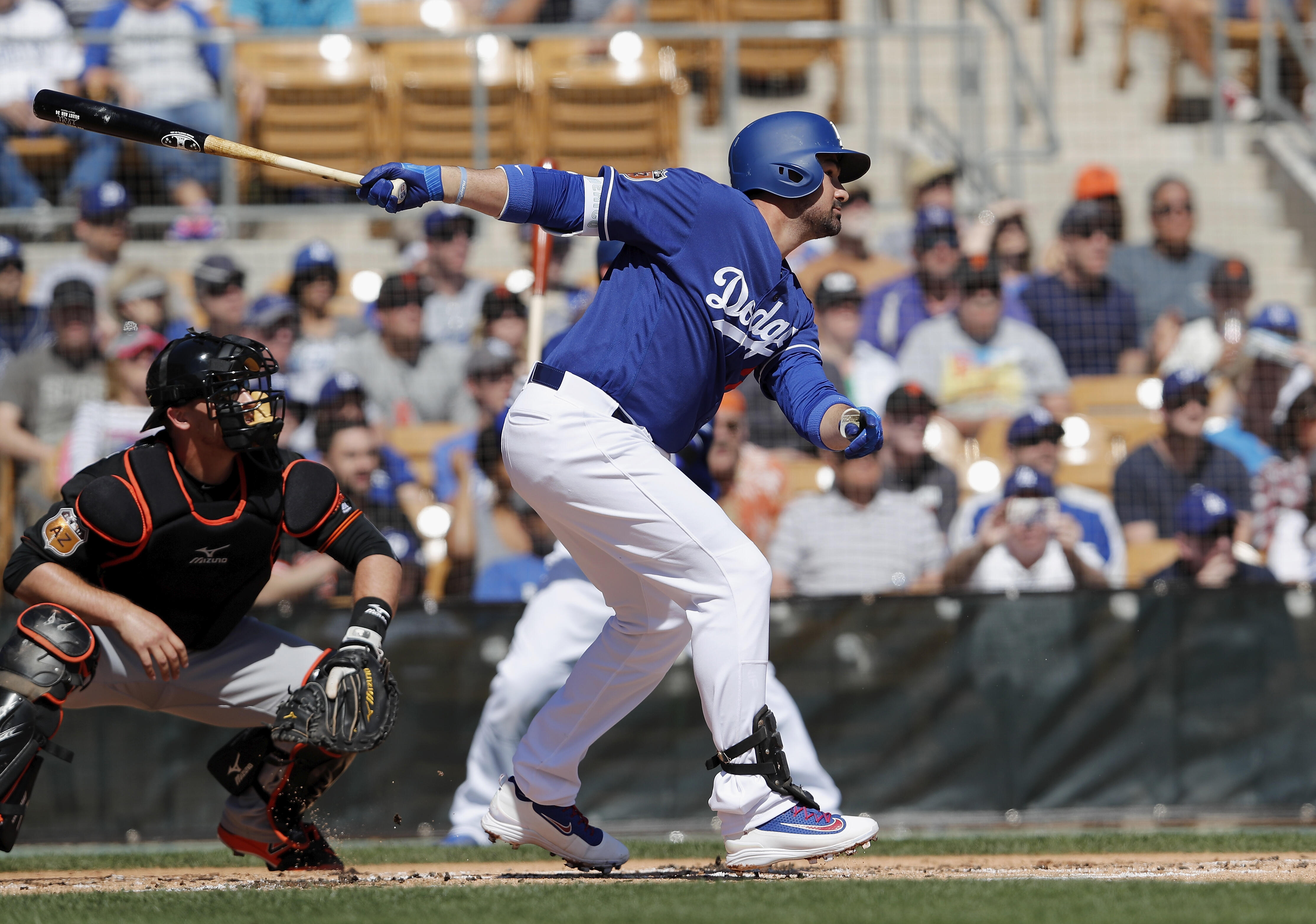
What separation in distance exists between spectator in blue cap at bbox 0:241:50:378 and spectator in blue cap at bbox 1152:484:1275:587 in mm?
5839

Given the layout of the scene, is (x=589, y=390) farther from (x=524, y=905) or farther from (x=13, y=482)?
(x=13, y=482)

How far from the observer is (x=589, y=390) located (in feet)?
13.4

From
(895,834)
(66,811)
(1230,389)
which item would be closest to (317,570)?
(66,811)

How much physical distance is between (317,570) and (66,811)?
1459 millimetres

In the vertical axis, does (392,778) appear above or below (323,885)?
below

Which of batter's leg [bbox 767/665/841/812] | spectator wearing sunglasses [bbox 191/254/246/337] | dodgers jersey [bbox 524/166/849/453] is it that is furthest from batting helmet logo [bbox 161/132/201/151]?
spectator wearing sunglasses [bbox 191/254/246/337]

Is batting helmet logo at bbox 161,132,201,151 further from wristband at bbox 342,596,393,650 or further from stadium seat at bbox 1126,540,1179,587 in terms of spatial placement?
stadium seat at bbox 1126,540,1179,587

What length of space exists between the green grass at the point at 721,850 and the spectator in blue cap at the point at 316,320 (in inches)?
116

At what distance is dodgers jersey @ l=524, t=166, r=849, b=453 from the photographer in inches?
161

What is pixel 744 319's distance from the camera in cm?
417

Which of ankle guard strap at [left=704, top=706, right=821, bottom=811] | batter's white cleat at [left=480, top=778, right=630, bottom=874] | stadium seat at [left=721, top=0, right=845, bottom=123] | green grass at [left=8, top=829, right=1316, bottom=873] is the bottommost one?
green grass at [left=8, top=829, right=1316, bottom=873]

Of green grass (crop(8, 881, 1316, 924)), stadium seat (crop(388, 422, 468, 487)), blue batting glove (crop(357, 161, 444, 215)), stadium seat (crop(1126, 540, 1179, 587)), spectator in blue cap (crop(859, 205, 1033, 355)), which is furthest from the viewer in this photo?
spectator in blue cap (crop(859, 205, 1033, 355))

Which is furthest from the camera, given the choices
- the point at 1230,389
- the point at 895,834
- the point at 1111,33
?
the point at 1111,33

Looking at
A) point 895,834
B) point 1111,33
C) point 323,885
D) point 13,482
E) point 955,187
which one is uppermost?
point 1111,33
